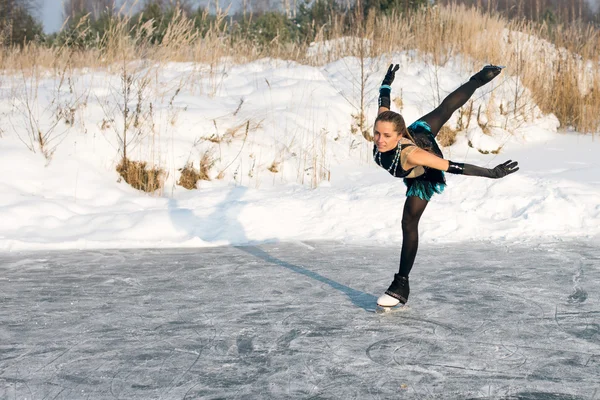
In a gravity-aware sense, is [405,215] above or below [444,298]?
above

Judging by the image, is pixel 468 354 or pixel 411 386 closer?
pixel 411 386

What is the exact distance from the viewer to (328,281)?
15.4 ft

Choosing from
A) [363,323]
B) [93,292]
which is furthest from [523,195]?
[93,292]

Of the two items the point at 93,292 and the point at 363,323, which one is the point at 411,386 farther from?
the point at 93,292

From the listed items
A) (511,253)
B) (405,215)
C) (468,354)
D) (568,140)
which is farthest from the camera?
(568,140)

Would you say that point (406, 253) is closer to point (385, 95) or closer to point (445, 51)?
point (385, 95)

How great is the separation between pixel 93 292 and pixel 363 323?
167cm

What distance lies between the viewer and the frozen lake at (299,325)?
2859 millimetres

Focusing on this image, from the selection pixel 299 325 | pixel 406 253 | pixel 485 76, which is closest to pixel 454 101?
pixel 485 76

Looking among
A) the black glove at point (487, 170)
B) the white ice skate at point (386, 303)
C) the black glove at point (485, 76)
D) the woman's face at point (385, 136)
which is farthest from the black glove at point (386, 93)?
the white ice skate at point (386, 303)

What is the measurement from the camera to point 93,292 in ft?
14.5

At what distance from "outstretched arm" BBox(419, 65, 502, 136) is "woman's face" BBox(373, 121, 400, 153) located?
0.55 metres

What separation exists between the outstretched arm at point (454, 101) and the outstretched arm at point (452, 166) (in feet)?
1.92

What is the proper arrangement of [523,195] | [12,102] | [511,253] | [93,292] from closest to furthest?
[93,292]
[511,253]
[523,195]
[12,102]
